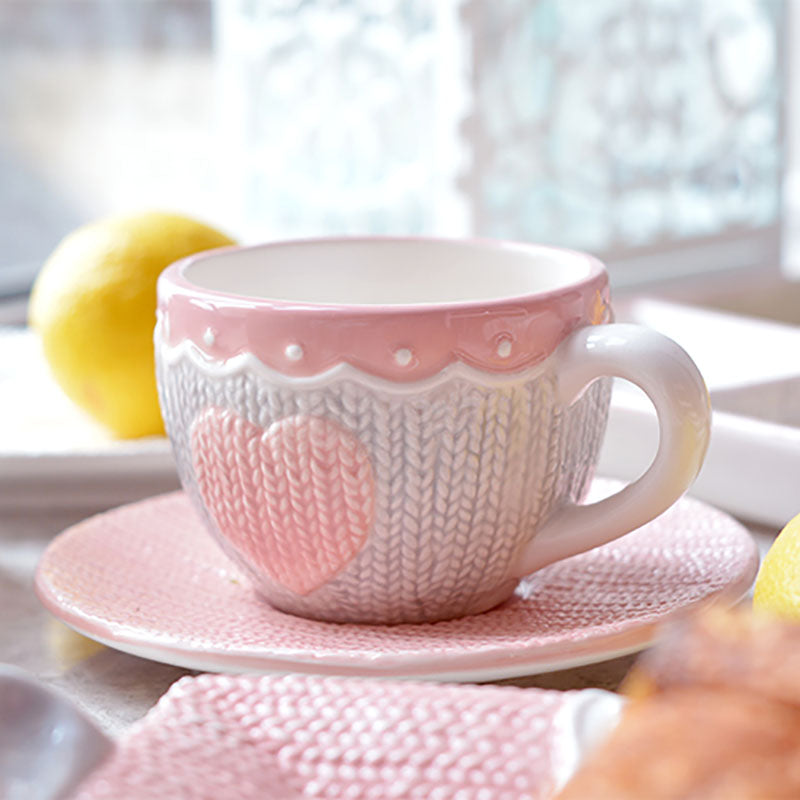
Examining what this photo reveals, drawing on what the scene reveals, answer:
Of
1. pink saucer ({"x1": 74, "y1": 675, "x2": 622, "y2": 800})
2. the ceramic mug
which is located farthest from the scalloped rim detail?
pink saucer ({"x1": 74, "y1": 675, "x2": 622, "y2": 800})

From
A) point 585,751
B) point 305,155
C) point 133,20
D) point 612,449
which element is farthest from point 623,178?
point 133,20

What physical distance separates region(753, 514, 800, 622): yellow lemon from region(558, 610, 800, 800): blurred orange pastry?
13 centimetres

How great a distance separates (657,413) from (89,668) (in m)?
0.19

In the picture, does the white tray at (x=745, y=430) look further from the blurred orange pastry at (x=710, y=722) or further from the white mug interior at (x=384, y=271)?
the blurred orange pastry at (x=710, y=722)

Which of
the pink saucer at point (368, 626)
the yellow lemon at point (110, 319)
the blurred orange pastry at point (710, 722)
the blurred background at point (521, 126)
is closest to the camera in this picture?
the blurred orange pastry at point (710, 722)

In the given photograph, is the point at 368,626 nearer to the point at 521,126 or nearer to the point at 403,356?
the point at 403,356

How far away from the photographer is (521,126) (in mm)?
1039

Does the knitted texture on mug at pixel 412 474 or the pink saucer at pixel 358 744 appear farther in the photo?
the knitted texture on mug at pixel 412 474

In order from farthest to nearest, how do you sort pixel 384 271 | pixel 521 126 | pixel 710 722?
pixel 521 126
pixel 384 271
pixel 710 722

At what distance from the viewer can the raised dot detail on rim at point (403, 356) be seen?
0.36m

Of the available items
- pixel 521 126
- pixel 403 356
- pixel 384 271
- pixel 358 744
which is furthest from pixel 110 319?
pixel 521 126

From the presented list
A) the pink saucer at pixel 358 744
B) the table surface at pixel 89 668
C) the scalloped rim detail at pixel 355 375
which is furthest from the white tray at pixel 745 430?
the pink saucer at pixel 358 744

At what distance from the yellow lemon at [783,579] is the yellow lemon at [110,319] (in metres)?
0.31

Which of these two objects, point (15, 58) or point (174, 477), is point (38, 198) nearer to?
point (15, 58)
